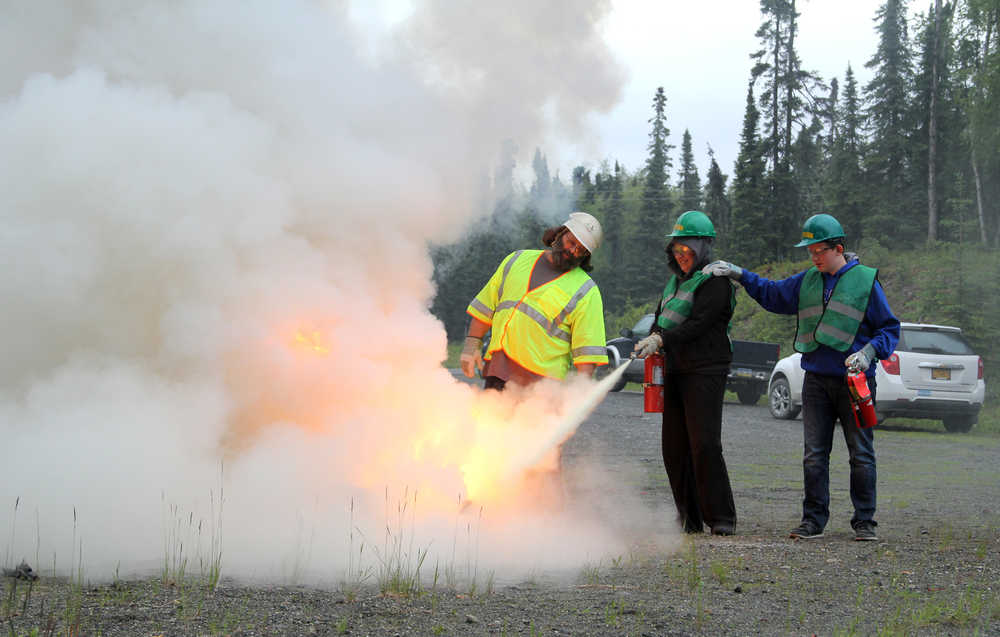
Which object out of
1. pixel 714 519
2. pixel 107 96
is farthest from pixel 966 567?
pixel 107 96

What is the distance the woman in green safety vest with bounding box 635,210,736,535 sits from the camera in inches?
273

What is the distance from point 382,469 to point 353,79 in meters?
2.55

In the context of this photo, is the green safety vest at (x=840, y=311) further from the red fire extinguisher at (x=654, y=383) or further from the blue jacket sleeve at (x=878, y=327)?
the red fire extinguisher at (x=654, y=383)

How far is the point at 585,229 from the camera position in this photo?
654cm

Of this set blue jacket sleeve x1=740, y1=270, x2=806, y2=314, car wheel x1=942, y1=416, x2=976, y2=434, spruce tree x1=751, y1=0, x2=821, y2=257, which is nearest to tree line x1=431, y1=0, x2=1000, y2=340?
spruce tree x1=751, y1=0, x2=821, y2=257

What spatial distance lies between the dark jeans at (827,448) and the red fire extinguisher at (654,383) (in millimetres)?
1037

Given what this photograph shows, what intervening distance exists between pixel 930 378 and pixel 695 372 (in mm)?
10920

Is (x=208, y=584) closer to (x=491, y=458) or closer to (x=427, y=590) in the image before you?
(x=427, y=590)

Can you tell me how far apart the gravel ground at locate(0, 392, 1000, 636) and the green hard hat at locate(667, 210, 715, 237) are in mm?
2147

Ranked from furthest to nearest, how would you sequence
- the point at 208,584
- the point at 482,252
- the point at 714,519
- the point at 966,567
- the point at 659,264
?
the point at 659,264
the point at 482,252
the point at 714,519
the point at 966,567
the point at 208,584

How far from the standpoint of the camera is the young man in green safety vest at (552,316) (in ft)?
21.4

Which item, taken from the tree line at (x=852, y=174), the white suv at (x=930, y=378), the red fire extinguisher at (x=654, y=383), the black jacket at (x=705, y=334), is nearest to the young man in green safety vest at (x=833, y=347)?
the black jacket at (x=705, y=334)

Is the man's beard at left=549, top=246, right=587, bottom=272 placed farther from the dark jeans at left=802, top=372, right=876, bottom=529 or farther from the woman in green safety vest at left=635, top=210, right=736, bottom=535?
the dark jeans at left=802, top=372, right=876, bottom=529

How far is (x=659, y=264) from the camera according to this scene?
61.7m
